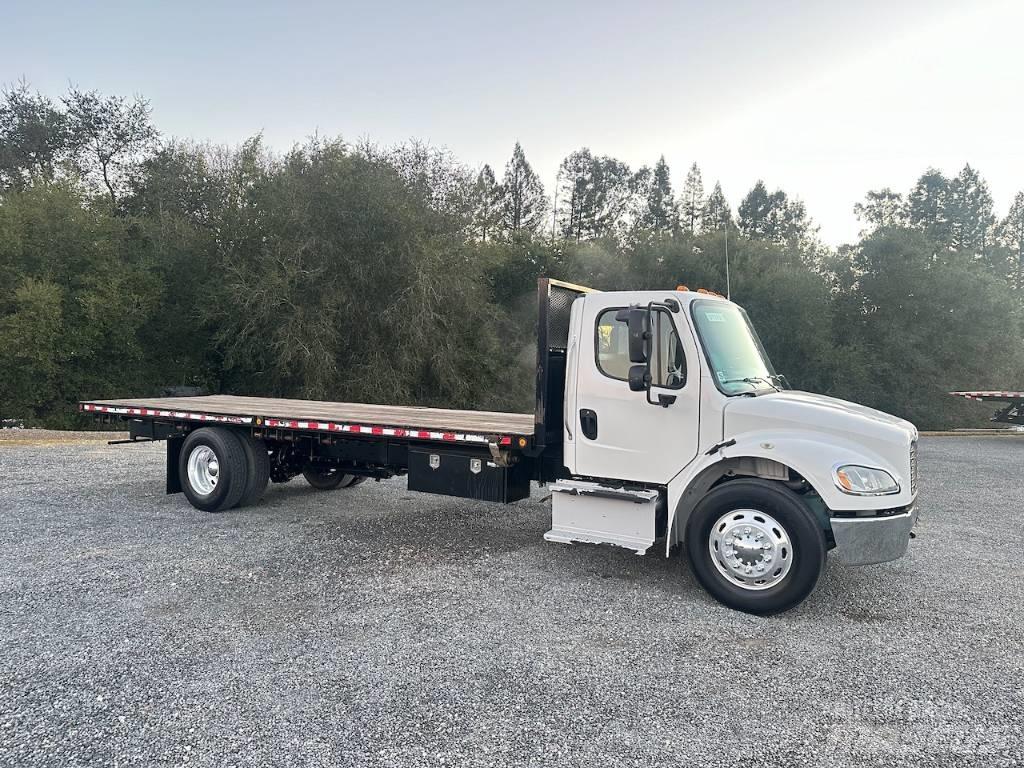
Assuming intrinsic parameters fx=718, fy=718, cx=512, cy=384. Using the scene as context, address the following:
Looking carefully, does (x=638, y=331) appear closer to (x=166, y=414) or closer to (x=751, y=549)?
(x=751, y=549)

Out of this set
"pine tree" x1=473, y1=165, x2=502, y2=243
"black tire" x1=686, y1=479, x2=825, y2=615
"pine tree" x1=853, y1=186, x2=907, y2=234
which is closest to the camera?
"black tire" x1=686, y1=479, x2=825, y2=615

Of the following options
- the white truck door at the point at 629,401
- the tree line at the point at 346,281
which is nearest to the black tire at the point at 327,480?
the white truck door at the point at 629,401

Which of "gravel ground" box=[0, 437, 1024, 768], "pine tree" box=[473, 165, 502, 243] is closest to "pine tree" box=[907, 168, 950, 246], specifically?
"pine tree" box=[473, 165, 502, 243]

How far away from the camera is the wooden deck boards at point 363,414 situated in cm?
638

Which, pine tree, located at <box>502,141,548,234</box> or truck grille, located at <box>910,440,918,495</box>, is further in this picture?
pine tree, located at <box>502,141,548,234</box>

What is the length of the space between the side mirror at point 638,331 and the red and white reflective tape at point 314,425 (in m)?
1.36

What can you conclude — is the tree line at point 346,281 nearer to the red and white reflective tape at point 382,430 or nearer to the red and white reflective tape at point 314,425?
the red and white reflective tape at point 314,425

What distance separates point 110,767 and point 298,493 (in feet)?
19.2

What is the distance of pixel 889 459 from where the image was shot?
4.74 metres

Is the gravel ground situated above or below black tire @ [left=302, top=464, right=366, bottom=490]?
below

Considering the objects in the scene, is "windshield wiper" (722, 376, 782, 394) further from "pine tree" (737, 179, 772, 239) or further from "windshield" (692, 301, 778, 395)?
"pine tree" (737, 179, 772, 239)

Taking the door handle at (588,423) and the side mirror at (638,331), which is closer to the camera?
the side mirror at (638,331)

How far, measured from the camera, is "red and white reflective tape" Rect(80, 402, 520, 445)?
5969mm

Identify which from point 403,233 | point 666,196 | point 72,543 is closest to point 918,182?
point 666,196
